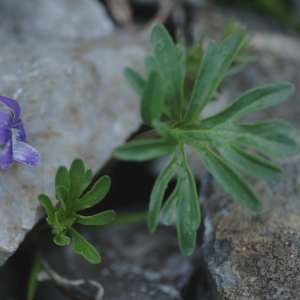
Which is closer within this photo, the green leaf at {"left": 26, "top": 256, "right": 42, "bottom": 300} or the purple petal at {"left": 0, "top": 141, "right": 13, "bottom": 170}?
the purple petal at {"left": 0, "top": 141, "right": 13, "bottom": 170}

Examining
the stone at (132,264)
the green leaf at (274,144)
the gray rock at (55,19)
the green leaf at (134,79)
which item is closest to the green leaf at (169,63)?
the green leaf at (134,79)

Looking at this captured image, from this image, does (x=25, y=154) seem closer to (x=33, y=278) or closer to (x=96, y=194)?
(x=96, y=194)

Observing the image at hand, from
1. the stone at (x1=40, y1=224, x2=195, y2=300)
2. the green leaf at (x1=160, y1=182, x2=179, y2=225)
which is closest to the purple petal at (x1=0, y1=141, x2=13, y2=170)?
the green leaf at (x1=160, y1=182, x2=179, y2=225)

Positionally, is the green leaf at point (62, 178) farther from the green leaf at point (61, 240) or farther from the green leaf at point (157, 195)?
the green leaf at point (157, 195)

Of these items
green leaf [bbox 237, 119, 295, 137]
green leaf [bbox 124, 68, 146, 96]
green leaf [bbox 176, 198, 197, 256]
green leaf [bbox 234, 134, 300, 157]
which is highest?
green leaf [bbox 124, 68, 146, 96]

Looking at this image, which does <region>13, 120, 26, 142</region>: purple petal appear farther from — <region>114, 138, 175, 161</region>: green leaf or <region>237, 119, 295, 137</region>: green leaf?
<region>237, 119, 295, 137</region>: green leaf

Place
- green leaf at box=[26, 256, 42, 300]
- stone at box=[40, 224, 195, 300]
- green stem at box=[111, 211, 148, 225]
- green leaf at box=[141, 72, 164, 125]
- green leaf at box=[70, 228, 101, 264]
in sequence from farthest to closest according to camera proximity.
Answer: green stem at box=[111, 211, 148, 225] → stone at box=[40, 224, 195, 300] → green leaf at box=[26, 256, 42, 300] → green leaf at box=[70, 228, 101, 264] → green leaf at box=[141, 72, 164, 125]

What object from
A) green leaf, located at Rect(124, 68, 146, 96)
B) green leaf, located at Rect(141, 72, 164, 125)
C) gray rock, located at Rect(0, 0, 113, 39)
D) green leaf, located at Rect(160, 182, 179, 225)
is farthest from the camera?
Answer: gray rock, located at Rect(0, 0, 113, 39)

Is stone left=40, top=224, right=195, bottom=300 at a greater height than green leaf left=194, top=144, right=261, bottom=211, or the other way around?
green leaf left=194, top=144, right=261, bottom=211

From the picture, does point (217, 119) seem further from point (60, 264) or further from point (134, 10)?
point (134, 10)
